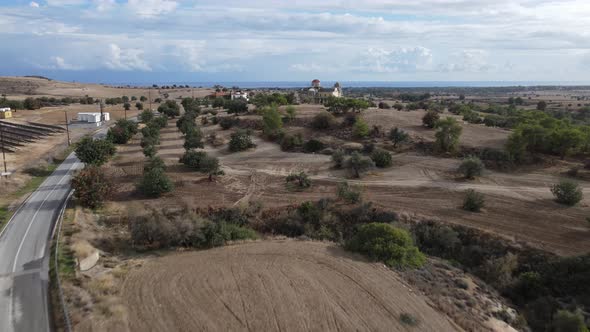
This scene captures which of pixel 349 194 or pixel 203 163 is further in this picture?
pixel 203 163

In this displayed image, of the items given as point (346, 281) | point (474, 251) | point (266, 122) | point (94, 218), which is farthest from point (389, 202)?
point (266, 122)

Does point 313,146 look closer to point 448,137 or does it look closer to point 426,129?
point 448,137

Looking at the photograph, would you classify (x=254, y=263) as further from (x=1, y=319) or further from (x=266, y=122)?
(x=266, y=122)

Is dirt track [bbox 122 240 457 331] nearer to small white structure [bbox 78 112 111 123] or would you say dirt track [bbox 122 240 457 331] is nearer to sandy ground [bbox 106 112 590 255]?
sandy ground [bbox 106 112 590 255]

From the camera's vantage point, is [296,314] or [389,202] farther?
[389,202]

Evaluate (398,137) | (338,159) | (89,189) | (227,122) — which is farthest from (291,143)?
(89,189)

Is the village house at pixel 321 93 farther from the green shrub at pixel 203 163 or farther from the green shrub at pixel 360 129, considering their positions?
the green shrub at pixel 203 163

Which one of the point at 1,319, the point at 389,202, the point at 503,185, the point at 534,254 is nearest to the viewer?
the point at 1,319
